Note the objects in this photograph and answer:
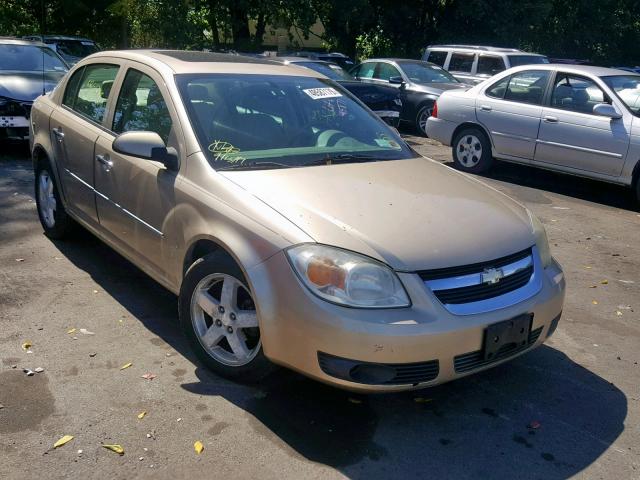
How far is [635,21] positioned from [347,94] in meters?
31.8

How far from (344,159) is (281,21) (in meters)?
20.1

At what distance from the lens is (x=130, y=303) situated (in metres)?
4.80

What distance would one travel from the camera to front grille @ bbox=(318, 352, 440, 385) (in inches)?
125

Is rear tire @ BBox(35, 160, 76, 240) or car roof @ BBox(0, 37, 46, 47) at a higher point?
car roof @ BBox(0, 37, 46, 47)

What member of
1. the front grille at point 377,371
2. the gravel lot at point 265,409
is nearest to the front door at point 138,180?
the gravel lot at point 265,409

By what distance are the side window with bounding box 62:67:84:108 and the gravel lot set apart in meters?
1.44

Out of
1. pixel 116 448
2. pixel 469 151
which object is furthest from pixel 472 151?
pixel 116 448

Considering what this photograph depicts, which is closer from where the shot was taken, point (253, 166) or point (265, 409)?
point (265, 409)

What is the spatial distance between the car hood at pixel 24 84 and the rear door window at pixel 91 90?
424 cm

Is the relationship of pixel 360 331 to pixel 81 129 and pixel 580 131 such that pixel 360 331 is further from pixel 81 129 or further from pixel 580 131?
pixel 580 131

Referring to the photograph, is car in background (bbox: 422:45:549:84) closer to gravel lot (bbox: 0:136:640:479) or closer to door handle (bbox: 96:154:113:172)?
gravel lot (bbox: 0:136:640:479)

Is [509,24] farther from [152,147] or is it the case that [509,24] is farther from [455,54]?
[152,147]

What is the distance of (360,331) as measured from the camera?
3098mm

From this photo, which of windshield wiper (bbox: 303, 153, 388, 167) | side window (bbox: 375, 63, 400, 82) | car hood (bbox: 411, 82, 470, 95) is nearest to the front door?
windshield wiper (bbox: 303, 153, 388, 167)
